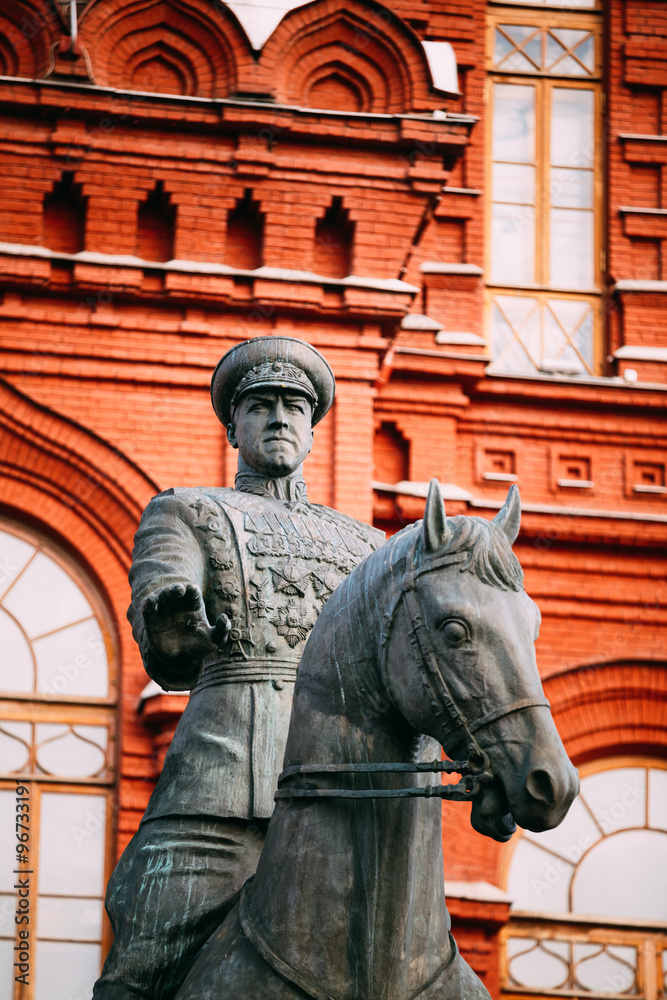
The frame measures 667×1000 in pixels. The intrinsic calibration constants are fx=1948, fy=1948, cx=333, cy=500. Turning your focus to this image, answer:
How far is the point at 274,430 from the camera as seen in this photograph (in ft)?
17.3

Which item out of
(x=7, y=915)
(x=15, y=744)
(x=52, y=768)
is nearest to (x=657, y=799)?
(x=52, y=768)

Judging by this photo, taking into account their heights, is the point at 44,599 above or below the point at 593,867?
above

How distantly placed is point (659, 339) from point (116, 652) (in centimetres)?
480

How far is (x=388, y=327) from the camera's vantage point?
12.8 metres

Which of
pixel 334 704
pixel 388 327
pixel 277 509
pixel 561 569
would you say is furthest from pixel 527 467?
pixel 334 704

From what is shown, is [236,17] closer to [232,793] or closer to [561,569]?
[561,569]

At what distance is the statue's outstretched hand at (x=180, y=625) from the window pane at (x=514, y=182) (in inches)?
427

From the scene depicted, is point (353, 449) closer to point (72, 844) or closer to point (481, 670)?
point (72, 844)

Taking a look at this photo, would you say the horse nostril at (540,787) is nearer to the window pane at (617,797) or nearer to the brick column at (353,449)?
the brick column at (353,449)

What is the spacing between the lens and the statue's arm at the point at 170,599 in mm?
4371

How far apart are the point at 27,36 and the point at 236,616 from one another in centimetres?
886

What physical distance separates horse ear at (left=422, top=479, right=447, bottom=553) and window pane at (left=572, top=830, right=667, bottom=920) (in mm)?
9464

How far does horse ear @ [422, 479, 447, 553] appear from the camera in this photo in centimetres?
398

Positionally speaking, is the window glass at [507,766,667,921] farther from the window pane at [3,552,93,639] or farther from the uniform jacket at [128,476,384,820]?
the uniform jacket at [128,476,384,820]
